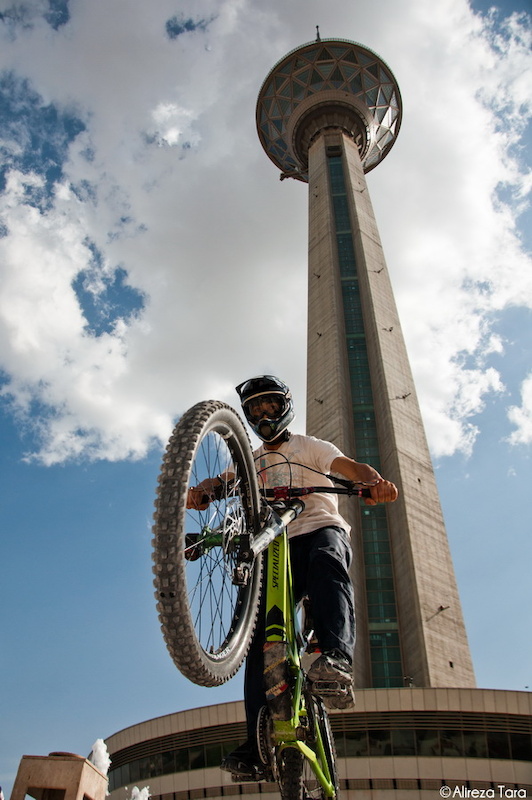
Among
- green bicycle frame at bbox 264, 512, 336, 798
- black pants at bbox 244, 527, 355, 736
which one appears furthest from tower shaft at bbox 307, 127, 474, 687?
green bicycle frame at bbox 264, 512, 336, 798

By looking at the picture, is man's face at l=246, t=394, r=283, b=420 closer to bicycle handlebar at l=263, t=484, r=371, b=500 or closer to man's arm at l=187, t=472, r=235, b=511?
bicycle handlebar at l=263, t=484, r=371, b=500

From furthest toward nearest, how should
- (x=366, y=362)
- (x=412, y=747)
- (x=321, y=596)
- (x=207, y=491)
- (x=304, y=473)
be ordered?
(x=366, y=362), (x=412, y=747), (x=304, y=473), (x=207, y=491), (x=321, y=596)

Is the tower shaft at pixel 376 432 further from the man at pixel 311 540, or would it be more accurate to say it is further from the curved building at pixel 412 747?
the man at pixel 311 540

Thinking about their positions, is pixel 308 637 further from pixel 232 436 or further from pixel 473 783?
pixel 473 783

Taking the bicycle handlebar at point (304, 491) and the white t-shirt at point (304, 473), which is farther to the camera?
the white t-shirt at point (304, 473)

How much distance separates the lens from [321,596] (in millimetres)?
4316

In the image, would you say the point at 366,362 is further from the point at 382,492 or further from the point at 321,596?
the point at 321,596

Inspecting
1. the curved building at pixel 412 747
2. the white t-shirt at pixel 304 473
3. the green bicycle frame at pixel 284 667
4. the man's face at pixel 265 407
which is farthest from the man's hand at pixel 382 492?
the curved building at pixel 412 747

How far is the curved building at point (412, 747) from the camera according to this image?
1944 cm

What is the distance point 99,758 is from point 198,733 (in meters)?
17.9

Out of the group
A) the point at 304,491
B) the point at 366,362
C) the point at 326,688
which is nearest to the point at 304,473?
the point at 304,491

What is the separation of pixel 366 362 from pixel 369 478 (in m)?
31.4

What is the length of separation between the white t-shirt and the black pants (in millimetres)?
89

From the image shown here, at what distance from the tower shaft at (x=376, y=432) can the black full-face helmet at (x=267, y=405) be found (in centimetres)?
2183
